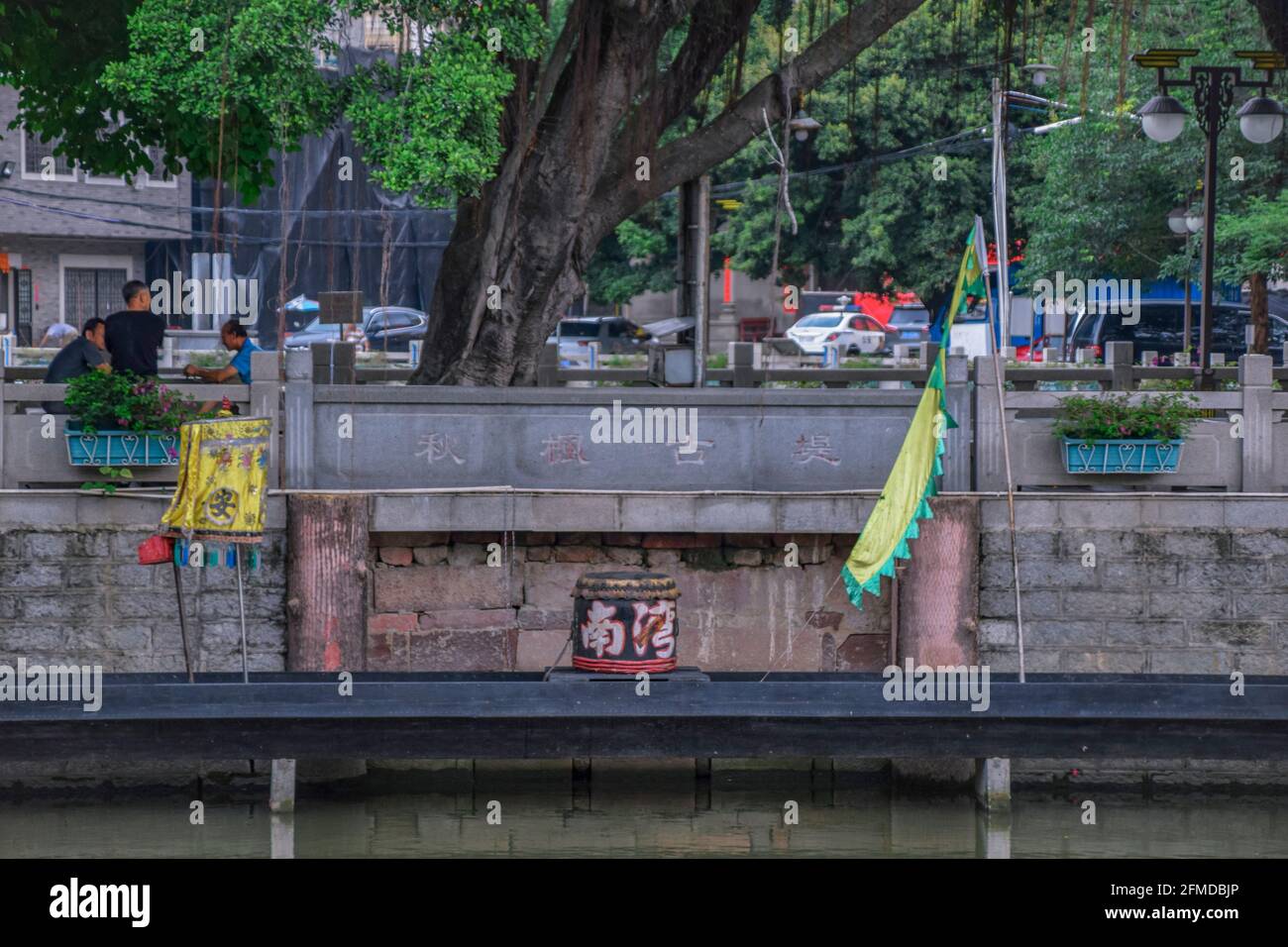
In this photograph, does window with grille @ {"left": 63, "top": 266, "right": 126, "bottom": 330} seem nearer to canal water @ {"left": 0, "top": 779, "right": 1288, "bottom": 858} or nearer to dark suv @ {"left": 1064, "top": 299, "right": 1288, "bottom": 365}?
dark suv @ {"left": 1064, "top": 299, "right": 1288, "bottom": 365}

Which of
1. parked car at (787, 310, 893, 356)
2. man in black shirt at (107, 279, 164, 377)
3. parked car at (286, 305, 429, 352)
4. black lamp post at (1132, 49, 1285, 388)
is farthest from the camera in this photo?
parked car at (787, 310, 893, 356)

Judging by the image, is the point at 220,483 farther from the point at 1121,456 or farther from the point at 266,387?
the point at 1121,456

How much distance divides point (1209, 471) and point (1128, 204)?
21340 millimetres

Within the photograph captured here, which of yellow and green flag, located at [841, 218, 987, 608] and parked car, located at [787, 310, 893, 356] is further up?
parked car, located at [787, 310, 893, 356]

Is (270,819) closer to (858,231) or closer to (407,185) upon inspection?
(407,185)

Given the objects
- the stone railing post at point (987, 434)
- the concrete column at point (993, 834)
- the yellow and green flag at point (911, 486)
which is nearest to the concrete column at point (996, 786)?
the concrete column at point (993, 834)

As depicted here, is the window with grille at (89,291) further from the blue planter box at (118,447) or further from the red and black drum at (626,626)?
the red and black drum at (626,626)

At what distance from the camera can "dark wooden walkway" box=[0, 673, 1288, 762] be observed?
10898 millimetres

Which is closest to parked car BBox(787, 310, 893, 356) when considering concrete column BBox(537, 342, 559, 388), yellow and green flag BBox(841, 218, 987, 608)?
concrete column BBox(537, 342, 559, 388)

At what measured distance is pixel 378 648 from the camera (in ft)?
44.4

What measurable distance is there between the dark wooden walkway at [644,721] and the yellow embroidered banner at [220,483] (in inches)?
42.0

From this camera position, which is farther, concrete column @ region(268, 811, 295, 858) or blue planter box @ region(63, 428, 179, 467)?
blue planter box @ region(63, 428, 179, 467)

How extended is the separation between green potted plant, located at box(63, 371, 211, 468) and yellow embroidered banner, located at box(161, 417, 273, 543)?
7.46 feet

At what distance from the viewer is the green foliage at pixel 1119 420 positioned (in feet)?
43.5
